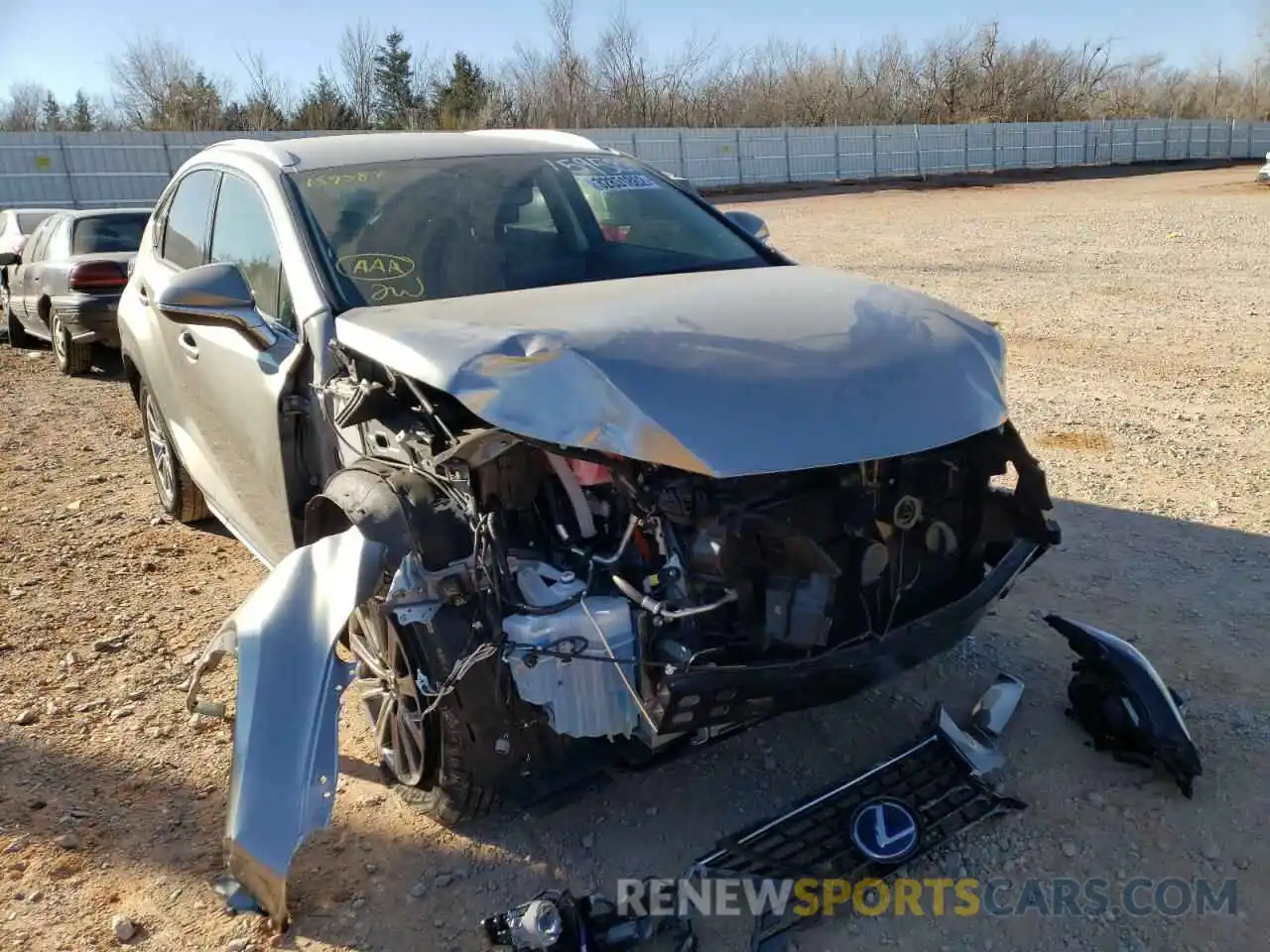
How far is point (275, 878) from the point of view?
8.11 feet

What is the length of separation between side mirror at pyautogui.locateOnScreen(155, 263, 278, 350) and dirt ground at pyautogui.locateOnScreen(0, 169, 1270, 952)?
54.3 inches

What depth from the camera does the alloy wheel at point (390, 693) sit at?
2822 millimetres

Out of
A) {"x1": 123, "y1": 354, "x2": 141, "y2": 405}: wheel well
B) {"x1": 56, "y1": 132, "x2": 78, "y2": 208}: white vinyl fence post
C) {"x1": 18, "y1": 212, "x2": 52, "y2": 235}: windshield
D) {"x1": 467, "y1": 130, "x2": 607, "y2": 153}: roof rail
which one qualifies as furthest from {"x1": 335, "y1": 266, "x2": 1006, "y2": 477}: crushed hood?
{"x1": 56, "y1": 132, "x2": 78, "y2": 208}: white vinyl fence post

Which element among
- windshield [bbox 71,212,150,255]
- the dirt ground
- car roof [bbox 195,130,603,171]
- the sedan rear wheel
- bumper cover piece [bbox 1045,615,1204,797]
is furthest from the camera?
the sedan rear wheel

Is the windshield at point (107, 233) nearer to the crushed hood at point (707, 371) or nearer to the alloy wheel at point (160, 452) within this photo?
the alloy wheel at point (160, 452)

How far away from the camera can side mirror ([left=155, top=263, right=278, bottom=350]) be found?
324cm

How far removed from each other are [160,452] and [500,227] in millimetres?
2696

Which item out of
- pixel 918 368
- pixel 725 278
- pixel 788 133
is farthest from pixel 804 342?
pixel 788 133

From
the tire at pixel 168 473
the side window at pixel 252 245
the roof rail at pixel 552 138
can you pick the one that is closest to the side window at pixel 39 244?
the tire at pixel 168 473

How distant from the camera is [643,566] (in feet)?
8.54

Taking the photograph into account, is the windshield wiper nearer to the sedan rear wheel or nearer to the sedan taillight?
the sedan taillight

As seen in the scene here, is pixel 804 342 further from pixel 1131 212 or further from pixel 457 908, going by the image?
pixel 1131 212

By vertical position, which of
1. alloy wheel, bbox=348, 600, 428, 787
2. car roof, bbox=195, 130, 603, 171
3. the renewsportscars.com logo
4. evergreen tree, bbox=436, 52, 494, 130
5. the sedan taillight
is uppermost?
evergreen tree, bbox=436, 52, 494, 130

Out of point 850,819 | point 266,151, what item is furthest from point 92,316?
point 850,819
